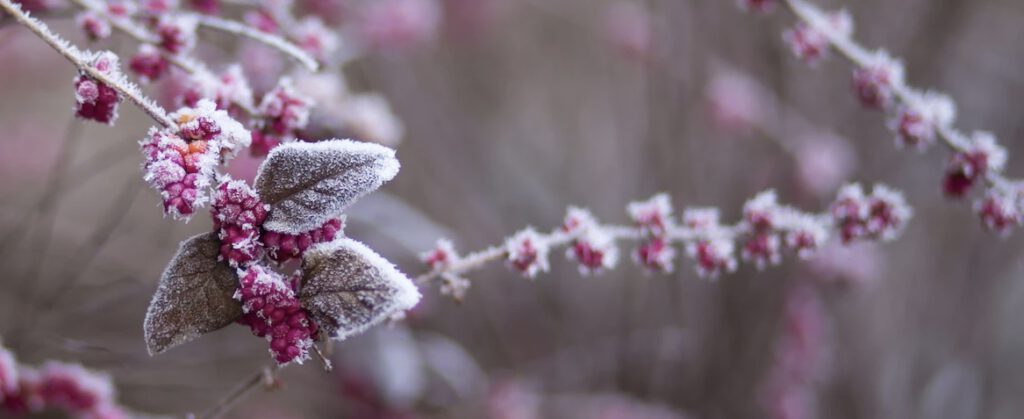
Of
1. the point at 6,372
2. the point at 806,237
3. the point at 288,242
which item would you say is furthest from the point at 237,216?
the point at 806,237

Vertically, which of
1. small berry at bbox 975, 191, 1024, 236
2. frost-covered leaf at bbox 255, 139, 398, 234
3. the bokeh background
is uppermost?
the bokeh background

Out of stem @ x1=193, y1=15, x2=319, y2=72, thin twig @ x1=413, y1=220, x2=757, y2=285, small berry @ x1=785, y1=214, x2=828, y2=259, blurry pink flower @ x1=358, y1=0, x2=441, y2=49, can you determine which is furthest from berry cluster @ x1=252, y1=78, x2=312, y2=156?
blurry pink flower @ x1=358, y1=0, x2=441, y2=49

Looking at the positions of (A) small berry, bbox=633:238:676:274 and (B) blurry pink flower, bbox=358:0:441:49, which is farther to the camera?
(B) blurry pink flower, bbox=358:0:441:49

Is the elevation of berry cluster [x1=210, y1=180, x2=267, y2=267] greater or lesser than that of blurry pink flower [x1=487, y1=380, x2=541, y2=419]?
lesser

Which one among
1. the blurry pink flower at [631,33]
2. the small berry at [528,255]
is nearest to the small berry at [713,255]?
the small berry at [528,255]

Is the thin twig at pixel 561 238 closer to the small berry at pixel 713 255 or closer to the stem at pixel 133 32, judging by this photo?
the small berry at pixel 713 255

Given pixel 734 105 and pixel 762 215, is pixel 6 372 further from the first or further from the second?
pixel 734 105

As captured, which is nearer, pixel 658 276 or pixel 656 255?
pixel 656 255

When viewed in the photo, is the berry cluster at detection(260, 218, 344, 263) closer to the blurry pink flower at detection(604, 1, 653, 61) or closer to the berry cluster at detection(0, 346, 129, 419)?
the berry cluster at detection(0, 346, 129, 419)
